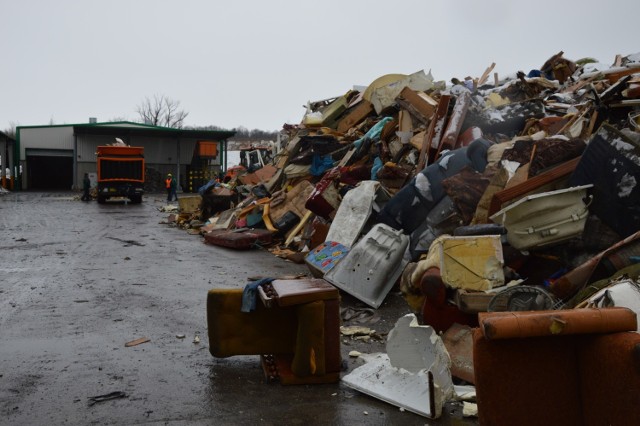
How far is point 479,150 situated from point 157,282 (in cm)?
465

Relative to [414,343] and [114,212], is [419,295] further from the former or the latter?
[114,212]

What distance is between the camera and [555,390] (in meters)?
2.64

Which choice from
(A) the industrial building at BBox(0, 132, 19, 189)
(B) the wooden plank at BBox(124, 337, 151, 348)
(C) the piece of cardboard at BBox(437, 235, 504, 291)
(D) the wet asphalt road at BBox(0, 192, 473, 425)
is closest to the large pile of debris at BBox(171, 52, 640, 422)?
(C) the piece of cardboard at BBox(437, 235, 504, 291)

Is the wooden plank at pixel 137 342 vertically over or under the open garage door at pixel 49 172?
under

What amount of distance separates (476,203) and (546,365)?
13.0 ft

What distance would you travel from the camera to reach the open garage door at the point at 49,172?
42125 mm

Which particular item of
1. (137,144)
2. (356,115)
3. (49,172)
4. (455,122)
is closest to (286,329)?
(455,122)

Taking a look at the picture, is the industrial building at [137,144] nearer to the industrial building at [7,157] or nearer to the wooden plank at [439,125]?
the industrial building at [7,157]

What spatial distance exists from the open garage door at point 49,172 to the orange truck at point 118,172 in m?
19.4

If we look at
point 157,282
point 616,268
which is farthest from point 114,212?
point 616,268

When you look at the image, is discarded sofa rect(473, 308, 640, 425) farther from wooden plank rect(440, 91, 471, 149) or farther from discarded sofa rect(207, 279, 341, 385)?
wooden plank rect(440, 91, 471, 149)

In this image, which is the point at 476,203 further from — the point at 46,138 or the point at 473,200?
the point at 46,138

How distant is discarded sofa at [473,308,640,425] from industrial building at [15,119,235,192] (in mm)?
36773

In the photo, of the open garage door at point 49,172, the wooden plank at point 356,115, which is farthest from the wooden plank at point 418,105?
the open garage door at point 49,172
